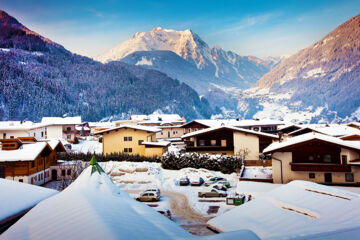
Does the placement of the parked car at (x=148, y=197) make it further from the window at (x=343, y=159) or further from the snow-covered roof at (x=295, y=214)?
the snow-covered roof at (x=295, y=214)

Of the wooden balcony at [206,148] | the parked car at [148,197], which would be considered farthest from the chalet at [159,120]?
the parked car at [148,197]

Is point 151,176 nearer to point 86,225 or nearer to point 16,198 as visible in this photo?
point 16,198

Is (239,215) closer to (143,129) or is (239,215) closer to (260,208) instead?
(260,208)

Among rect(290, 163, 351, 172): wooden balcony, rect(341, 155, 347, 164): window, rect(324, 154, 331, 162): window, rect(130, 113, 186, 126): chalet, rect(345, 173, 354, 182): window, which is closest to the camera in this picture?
A: rect(290, 163, 351, 172): wooden balcony

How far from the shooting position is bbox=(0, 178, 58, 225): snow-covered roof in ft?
23.1

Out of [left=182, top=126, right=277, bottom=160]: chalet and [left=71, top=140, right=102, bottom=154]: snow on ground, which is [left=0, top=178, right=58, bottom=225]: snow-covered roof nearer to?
[left=182, top=126, right=277, bottom=160]: chalet

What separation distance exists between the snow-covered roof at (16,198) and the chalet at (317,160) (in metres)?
21.9

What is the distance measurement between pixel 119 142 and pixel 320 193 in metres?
38.6

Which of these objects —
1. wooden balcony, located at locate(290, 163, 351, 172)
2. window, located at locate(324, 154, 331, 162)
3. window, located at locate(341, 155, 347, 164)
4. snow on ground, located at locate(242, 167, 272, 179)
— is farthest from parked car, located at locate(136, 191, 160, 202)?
window, located at locate(341, 155, 347, 164)

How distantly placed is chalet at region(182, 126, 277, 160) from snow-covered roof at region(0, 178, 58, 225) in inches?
1312

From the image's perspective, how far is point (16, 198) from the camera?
786 cm

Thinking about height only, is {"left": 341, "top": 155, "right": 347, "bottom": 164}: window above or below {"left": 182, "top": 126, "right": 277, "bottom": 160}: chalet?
below

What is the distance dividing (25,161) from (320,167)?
1111 inches

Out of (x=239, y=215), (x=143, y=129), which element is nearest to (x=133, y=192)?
(x=143, y=129)
